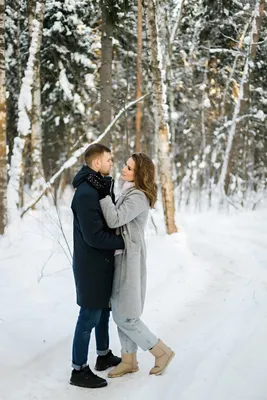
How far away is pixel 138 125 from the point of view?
46.3ft

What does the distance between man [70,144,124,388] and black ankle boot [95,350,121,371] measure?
1.02 feet

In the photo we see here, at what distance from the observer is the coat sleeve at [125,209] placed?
133 inches

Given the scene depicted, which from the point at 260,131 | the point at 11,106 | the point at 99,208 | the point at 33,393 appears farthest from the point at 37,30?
the point at 260,131

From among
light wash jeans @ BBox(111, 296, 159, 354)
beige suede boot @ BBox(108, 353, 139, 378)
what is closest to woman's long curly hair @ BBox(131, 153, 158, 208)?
light wash jeans @ BBox(111, 296, 159, 354)

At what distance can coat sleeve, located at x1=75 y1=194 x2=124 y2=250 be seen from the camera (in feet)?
10.9

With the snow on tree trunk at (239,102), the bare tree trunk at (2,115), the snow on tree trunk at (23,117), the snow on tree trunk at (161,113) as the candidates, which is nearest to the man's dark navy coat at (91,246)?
the bare tree trunk at (2,115)

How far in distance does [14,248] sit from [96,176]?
12.5 ft

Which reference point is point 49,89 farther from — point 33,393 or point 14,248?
point 33,393

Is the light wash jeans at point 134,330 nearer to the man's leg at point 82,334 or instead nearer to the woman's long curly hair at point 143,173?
the man's leg at point 82,334

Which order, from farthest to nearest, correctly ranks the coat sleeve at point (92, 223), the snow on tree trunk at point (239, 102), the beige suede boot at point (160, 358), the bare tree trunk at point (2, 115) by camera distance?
the snow on tree trunk at point (239, 102), the bare tree trunk at point (2, 115), the beige suede boot at point (160, 358), the coat sleeve at point (92, 223)

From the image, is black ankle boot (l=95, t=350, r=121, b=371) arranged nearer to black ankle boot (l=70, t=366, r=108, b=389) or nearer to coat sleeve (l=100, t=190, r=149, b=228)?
black ankle boot (l=70, t=366, r=108, b=389)

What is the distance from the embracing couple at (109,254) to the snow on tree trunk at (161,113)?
4.59 m

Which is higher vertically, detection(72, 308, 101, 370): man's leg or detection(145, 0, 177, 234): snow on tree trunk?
detection(145, 0, 177, 234): snow on tree trunk

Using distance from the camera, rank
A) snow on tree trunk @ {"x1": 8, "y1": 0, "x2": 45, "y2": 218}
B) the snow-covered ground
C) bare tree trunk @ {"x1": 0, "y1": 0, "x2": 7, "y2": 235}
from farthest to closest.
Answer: snow on tree trunk @ {"x1": 8, "y1": 0, "x2": 45, "y2": 218}
bare tree trunk @ {"x1": 0, "y1": 0, "x2": 7, "y2": 235}
the snow-covered ground
